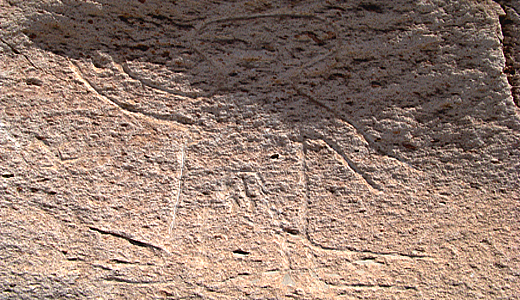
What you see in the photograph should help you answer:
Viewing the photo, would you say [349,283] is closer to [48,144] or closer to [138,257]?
[138,257]

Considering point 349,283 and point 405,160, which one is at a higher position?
point 405,160

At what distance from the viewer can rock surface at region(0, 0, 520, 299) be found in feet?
3.58

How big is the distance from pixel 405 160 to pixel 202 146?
0.52 metres

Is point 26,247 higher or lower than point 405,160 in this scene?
lower

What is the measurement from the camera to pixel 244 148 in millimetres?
1157

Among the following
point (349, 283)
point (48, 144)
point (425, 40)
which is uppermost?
point (425, 40)

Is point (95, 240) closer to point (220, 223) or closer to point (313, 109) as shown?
point (220, 223)

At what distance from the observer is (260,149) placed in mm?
1161

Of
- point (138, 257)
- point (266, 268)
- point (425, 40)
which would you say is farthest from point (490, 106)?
point (138, 257)

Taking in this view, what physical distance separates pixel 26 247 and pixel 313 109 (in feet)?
2.53

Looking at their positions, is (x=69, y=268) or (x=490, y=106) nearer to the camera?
(x=69, y=268)

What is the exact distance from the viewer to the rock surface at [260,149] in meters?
1.09

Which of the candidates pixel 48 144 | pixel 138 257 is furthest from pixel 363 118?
pixel 48 144

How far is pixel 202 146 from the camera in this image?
3.77 ft
